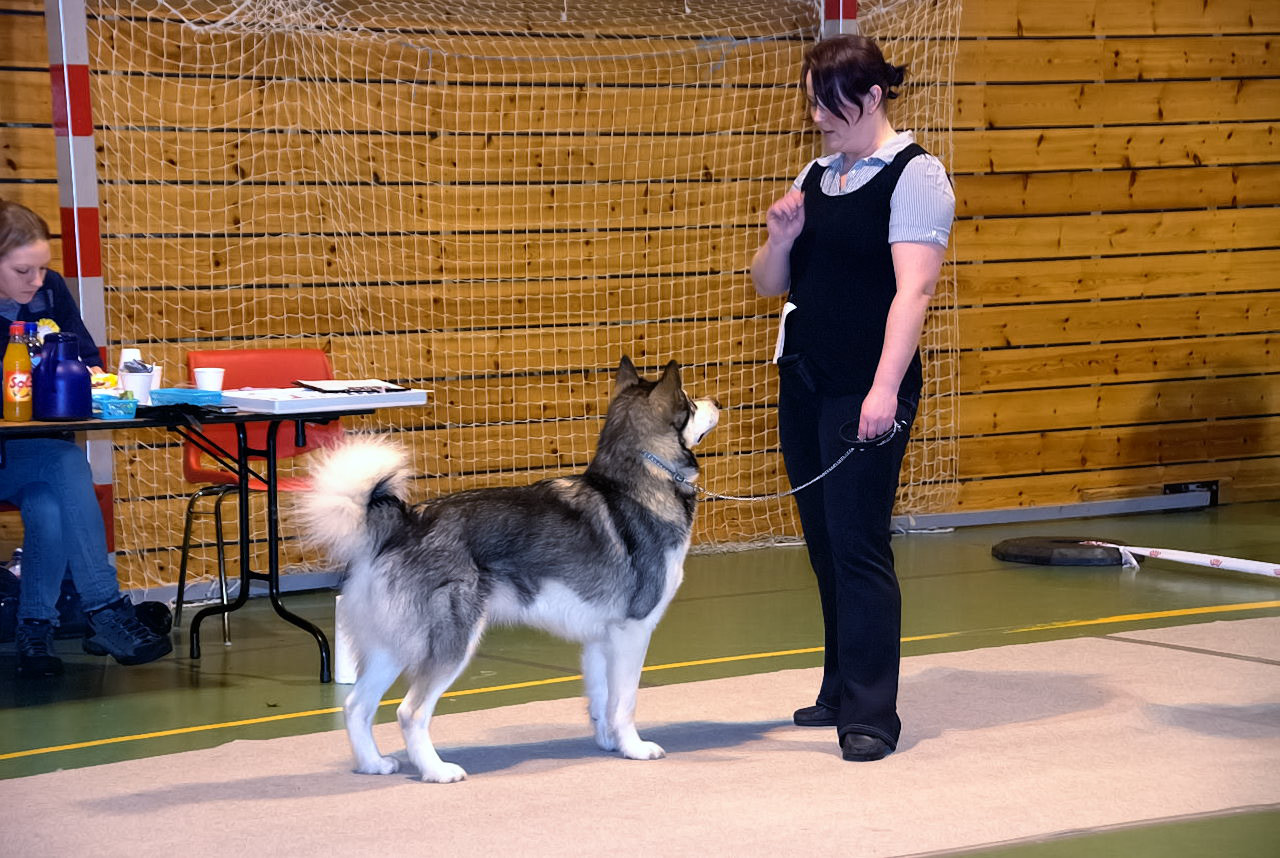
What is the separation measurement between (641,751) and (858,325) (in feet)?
3.92

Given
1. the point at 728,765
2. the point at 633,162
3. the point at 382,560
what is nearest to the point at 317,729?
the point at 382,560

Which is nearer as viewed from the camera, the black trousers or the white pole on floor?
the black trousers

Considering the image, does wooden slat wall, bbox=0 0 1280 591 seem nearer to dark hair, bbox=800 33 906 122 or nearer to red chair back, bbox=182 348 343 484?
red chair back, bbox=182 348 343 484

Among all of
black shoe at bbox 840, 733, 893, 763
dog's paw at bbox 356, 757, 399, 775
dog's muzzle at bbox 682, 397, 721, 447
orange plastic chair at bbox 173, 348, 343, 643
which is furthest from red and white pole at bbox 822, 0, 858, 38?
dog's paw at bbox 356, 757, 399, 775

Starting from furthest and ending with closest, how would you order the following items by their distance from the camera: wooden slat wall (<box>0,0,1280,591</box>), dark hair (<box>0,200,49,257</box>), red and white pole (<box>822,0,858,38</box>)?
red and white pole (<box>822,0,858,38</box>) < wooden slat wall (<box>0,0,1280,591</box>) < dark hair (<box>0,200,49,257</box>)

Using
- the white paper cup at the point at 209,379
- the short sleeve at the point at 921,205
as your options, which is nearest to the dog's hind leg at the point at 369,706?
the white paper cup at the point at 209,379

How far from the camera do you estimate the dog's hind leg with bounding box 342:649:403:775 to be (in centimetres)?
369

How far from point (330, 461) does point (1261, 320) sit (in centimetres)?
621

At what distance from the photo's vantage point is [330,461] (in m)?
3.66

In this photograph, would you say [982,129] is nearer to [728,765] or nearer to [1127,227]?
[1127,227]

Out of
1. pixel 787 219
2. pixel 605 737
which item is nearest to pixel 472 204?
pixel 787 219

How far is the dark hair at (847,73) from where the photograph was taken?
3.67m

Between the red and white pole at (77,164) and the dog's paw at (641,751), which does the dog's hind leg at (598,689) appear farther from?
the red and white pole at (77,164)

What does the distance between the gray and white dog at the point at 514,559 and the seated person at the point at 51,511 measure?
133 cm
